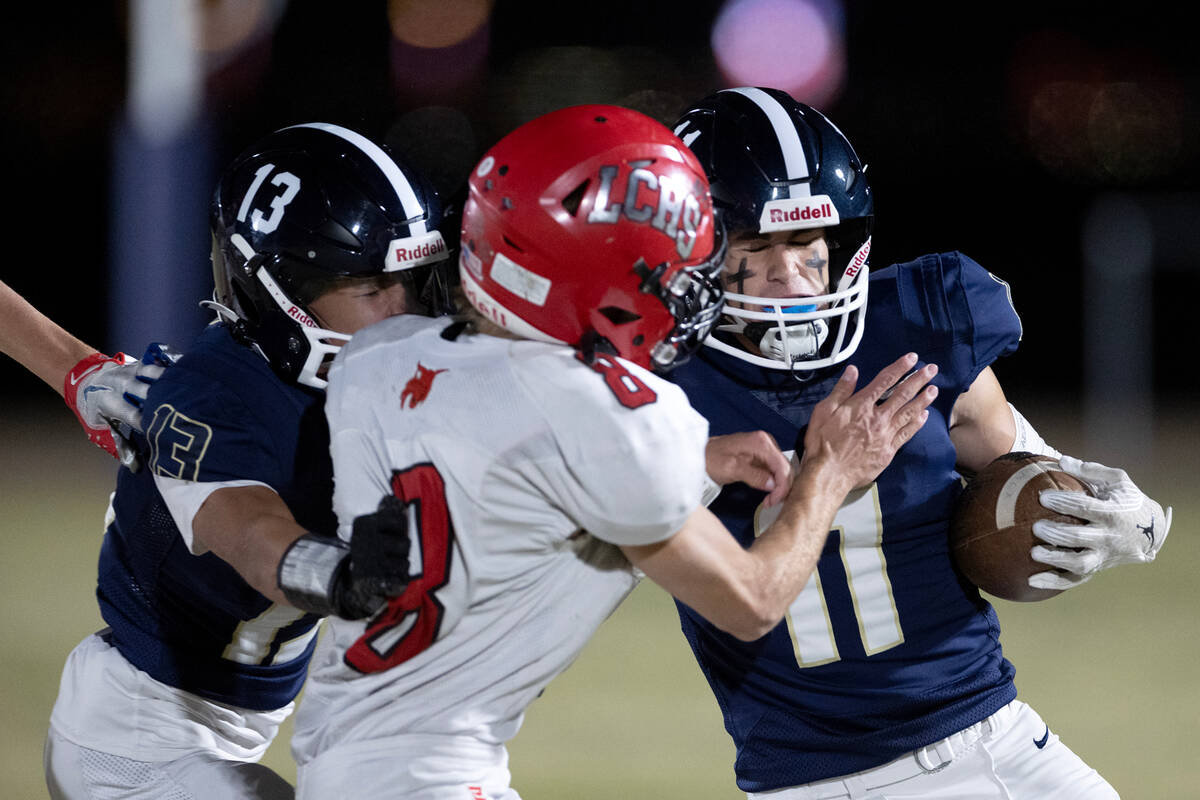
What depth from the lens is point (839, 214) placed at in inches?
97.5

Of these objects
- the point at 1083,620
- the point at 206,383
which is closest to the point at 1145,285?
the point at 1083,620

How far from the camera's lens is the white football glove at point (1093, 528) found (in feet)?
7.37

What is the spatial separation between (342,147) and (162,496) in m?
0.72

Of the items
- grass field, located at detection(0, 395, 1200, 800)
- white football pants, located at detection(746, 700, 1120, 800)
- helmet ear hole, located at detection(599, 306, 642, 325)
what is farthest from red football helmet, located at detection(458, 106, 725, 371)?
grass field, located at detection(0, 395, 1200, 800)

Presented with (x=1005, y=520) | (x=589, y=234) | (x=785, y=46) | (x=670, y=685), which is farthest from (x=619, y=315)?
(x=785, y=46)

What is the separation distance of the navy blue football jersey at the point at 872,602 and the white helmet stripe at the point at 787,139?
0.99 feet

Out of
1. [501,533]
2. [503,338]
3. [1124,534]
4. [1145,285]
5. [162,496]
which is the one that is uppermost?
[503,338]

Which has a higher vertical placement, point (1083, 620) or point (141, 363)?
point (141, 363)

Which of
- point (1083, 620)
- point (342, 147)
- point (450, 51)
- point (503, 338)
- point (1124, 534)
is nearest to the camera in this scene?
point (503, 338)

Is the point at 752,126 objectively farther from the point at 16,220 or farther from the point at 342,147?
the point at 16,220

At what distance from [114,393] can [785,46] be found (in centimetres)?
1136

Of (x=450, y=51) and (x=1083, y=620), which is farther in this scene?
(x=450, y=51)

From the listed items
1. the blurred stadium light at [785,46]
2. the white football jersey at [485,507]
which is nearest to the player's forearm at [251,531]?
the white football jersey at [485,507]

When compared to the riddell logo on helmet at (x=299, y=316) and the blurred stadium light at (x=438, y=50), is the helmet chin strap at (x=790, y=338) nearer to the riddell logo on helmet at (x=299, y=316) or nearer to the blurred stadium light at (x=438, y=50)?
the riddell logo on helmet at (x=299, y=316)
